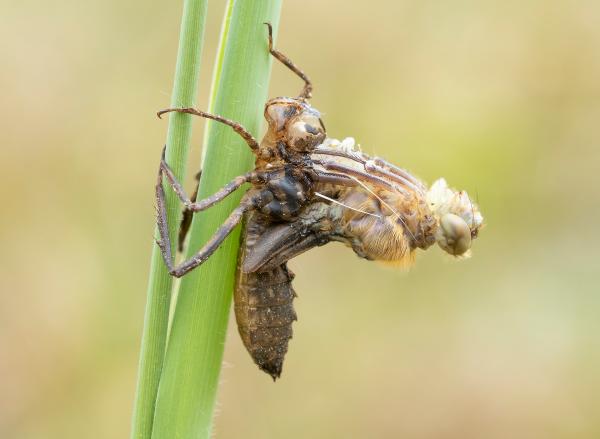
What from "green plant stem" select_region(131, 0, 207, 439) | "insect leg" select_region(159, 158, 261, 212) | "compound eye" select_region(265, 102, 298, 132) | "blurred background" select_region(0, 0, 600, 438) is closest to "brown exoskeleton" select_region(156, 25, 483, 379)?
"compound eye" select_region(265, 102, 298, 132)

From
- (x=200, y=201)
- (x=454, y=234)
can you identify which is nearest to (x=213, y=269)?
(x=200, y=201)

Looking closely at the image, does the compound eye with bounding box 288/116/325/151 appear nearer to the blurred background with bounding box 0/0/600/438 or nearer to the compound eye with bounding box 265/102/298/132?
the compound eye with bounding box 265/102/298/132

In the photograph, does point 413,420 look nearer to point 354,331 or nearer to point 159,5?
point 354,331

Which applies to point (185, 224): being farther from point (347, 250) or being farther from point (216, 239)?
point (347, 250)

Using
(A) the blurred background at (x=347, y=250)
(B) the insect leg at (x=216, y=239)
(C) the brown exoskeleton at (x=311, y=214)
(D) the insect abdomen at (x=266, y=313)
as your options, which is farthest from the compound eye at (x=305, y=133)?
(A) the blurred background at (x=347, y=250)

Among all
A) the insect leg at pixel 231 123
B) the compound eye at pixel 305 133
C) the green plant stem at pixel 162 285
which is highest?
the compound eye at pixel 305 133

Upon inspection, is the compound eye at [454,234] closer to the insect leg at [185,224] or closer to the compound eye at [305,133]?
the compound eye at [305,133]
